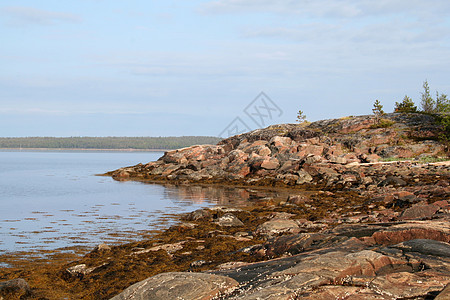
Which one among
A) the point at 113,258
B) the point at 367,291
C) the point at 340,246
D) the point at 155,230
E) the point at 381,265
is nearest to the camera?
the point at 367,291

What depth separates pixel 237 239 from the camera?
14.8m

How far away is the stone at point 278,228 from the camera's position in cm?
1548

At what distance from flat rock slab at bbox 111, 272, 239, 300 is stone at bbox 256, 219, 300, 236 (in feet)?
25.0

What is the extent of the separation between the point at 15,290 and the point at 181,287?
4733 mm

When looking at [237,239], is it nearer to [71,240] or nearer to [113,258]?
[113,258]

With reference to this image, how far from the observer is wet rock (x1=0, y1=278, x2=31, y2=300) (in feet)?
32.4

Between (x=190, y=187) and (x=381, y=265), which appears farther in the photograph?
(x=190, y=187)

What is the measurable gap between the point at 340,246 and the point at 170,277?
157 inches

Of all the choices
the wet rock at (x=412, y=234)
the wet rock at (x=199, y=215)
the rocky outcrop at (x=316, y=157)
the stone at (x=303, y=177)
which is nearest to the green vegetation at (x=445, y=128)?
the rocky outcrop at (x=316, y=157)

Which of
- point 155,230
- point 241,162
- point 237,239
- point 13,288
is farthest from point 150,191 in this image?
point 13,288

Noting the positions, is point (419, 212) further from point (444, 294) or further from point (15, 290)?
point (15, 290)

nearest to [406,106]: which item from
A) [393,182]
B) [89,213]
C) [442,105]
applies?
[442,105]

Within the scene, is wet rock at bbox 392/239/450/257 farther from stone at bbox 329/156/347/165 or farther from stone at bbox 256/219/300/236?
stone at bbox 329/156/347/165

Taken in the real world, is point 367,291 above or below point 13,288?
above
